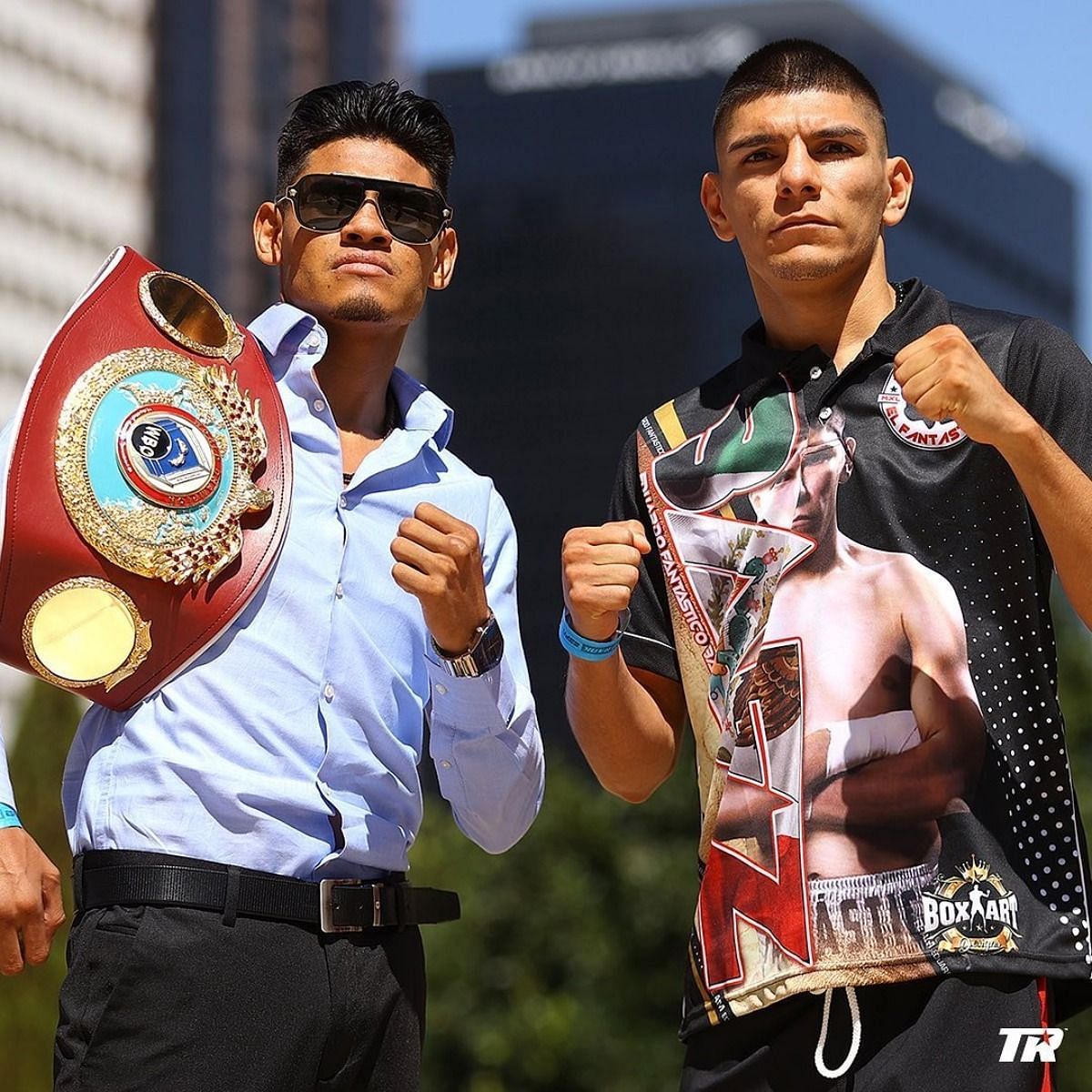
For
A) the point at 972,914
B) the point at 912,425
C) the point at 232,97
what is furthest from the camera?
the point at 232,97

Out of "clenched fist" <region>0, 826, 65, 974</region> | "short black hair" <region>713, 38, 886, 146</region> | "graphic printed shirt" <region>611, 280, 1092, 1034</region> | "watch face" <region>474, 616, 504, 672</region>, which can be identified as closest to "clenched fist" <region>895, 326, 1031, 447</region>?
"graphic printed shirt" <region>611, 280, 1092, 1034</region>

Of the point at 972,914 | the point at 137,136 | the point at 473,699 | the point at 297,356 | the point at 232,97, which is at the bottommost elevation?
the point at 972,914

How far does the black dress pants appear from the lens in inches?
161

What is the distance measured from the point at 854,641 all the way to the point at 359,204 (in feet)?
5.00

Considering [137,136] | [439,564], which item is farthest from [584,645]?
[137,136]

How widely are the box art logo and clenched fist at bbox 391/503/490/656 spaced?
3.55ft

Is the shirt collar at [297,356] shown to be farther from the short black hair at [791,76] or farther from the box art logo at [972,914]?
the box art logo at [972,914]

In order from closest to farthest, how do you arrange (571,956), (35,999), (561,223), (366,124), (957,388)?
(957,388) < (366,124) < (35,999) < (571,956) < (561,223)

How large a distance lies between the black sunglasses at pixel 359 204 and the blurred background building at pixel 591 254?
91.3 meters

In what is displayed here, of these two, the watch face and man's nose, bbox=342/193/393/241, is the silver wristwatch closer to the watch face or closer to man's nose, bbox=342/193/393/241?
the watch face

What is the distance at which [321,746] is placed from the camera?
4352mm

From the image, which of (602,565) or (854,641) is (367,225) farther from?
(854,641)

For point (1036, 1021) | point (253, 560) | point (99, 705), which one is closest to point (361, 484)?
point (253, 560)

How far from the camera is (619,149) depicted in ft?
349
